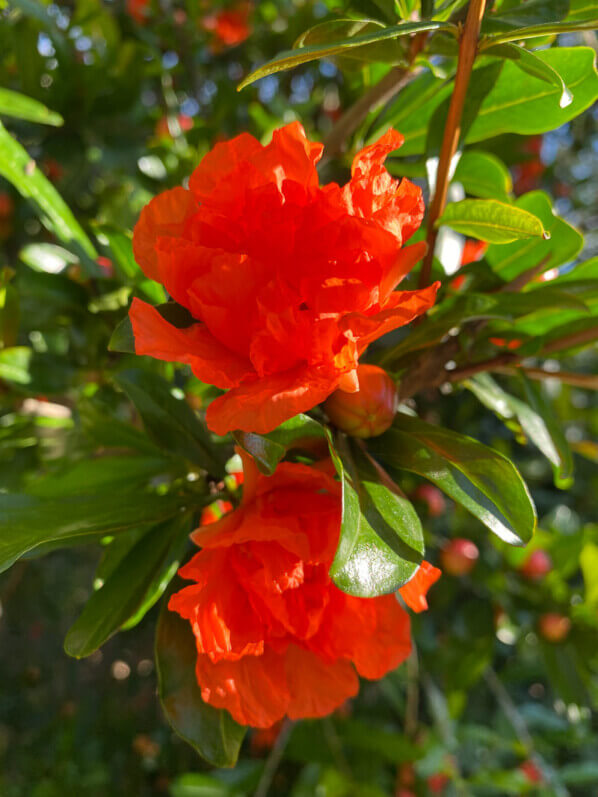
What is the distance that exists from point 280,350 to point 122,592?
260 mm

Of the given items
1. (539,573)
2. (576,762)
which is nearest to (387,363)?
(539,573)

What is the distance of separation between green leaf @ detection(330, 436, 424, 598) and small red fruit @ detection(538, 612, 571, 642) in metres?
0.89

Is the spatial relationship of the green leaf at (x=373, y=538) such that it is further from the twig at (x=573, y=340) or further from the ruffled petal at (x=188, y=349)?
the twig at (x=573, y=340)

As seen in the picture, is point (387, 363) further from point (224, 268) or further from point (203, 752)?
point (203, 752)

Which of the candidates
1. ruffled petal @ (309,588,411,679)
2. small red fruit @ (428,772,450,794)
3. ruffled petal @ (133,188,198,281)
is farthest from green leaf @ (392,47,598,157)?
small red fruit @ (428,772,450,794)

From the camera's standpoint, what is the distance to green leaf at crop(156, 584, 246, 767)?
46 cm

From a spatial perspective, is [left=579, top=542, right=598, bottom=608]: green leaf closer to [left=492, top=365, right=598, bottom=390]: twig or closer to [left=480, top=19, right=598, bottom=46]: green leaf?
[left=492, top=365, right=598, bottom=390]: twig

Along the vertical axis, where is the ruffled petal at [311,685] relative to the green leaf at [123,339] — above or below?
below

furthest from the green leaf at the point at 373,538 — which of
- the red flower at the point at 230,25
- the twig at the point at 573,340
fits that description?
the red flower at the point at 230,25

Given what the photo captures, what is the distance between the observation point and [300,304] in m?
0.39

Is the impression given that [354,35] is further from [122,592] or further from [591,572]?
[591,572]

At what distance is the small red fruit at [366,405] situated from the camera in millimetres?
461

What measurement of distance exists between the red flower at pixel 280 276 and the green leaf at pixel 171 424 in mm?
157

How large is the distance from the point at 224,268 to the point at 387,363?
9.1 inches
